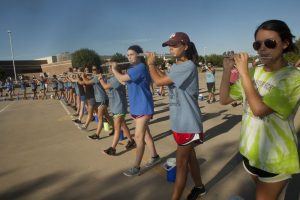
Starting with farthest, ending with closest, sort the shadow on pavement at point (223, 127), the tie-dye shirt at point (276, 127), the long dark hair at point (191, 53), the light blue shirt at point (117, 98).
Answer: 1. the shadow on pavement at point (223, 127)
2. the light blue shirt at point (117, 98)
3. the long dark hair at point (191, 53)
4. the tie-dye shirt at point (276, 127)

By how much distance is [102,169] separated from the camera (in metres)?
5.44

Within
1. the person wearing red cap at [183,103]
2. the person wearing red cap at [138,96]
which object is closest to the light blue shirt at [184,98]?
the person wearing red cap at [183,103]

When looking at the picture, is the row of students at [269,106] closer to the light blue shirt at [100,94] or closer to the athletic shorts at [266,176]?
the athletic shorts at [266,176]

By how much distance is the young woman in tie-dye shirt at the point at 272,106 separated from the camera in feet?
6.91

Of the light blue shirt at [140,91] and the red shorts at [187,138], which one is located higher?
the light blue shirt at [140,91]

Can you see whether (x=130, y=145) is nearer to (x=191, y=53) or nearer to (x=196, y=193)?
(x=196, y=193)

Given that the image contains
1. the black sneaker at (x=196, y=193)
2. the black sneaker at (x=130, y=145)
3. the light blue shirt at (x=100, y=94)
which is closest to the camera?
the black sneaker at (x=196, y=193)

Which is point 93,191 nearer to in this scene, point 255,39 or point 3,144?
point 255,39

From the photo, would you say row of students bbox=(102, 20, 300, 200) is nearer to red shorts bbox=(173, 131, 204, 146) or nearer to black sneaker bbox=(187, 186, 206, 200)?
red shorts bbox=(173, 131, 204, 146)

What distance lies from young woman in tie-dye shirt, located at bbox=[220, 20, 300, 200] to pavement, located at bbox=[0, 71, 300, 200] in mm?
619

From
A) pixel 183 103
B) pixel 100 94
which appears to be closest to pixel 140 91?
pixel 183 103

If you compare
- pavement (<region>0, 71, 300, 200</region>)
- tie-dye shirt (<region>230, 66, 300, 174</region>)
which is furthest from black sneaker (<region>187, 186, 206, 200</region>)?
tie-dye shirt (<region>230, 66, 300, 174</region>)

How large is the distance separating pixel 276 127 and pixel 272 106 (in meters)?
0.19

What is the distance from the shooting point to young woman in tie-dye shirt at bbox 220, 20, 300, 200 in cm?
211
